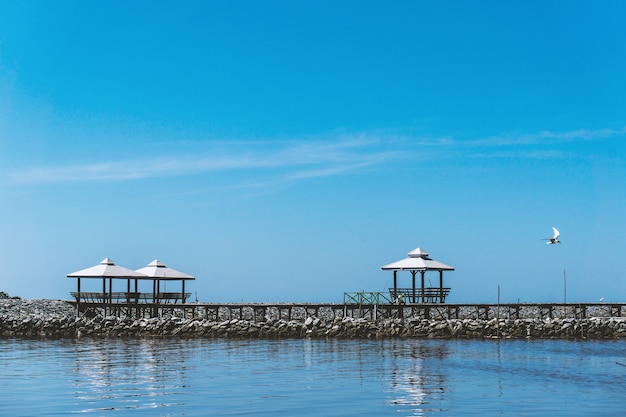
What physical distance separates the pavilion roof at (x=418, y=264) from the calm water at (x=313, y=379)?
6.69 m

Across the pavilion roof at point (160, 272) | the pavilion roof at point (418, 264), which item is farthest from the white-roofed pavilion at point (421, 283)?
the pavilion roof at point (160, 272)

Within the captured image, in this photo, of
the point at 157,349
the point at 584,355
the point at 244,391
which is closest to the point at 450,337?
the point at 584,355

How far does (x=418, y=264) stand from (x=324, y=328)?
672 cm

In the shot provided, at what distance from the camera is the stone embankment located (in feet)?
138

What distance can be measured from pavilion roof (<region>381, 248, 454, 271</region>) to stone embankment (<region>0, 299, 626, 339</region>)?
300 centimetres

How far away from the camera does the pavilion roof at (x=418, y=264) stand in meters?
43.6

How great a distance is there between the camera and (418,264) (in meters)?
43.8

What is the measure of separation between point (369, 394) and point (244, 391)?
145 inches

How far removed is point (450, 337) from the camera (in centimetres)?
4181

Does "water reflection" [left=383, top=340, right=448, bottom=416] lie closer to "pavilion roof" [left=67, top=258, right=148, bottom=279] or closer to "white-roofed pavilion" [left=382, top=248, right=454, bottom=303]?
"white-roofed pavilion" [left=382, top=248, right=454, bottom=303]

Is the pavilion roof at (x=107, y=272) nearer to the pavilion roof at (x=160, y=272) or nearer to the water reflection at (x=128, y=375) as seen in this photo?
the pavilion roof at (x=160, y=272)

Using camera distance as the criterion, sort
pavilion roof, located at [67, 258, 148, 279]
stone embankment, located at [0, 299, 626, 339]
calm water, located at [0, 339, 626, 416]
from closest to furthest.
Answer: calm water, located at [0, 339, 626, 416] → stone embankment, located at [0, 299, 626, 339] → pavilion roof, located at [67, 258, 148, 279]

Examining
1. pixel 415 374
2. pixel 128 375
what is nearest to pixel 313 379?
pixel 415 374

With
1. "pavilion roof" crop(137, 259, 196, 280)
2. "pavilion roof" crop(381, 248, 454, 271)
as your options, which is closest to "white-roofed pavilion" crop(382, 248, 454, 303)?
"pavilion roof" crop(381, 248, 454, 271)
